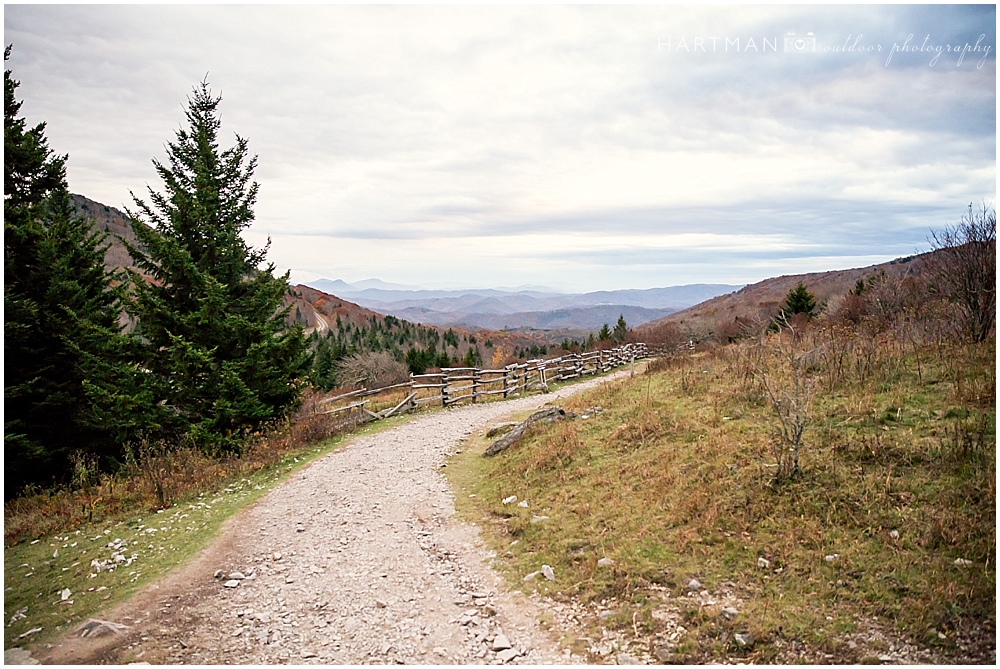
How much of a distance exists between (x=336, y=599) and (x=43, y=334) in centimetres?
1221

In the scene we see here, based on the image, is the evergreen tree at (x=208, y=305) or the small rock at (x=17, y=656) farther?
the evergreen tree at (x=208, y=305)

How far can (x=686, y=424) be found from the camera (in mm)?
9852

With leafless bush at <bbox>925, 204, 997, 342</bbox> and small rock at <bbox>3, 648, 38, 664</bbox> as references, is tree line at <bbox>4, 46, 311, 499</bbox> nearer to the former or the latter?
small rock at <bbox>3, 648, 38, 664</bbox>

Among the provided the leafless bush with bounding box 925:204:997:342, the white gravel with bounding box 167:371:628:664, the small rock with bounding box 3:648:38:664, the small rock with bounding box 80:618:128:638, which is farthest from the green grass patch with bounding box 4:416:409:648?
the leafless bush with bounding box 925:204:997:342

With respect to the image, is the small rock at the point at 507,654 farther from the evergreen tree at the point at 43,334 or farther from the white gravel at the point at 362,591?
the evergreen tree at the point at 43,334

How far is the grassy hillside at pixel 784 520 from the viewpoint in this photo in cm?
478

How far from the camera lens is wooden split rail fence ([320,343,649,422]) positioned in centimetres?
1795

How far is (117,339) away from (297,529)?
28.6 feet

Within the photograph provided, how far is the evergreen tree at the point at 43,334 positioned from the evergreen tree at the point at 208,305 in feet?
4.17

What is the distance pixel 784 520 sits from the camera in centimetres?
630

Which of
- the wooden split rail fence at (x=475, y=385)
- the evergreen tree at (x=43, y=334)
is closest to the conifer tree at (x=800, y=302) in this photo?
the wooden split rail fence at (x=475, y=385)

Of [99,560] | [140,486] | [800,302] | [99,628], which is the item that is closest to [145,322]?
[140,486]

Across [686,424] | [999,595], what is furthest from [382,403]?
[999,595]

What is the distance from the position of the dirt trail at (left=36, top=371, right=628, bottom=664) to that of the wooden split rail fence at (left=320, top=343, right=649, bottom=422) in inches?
322
